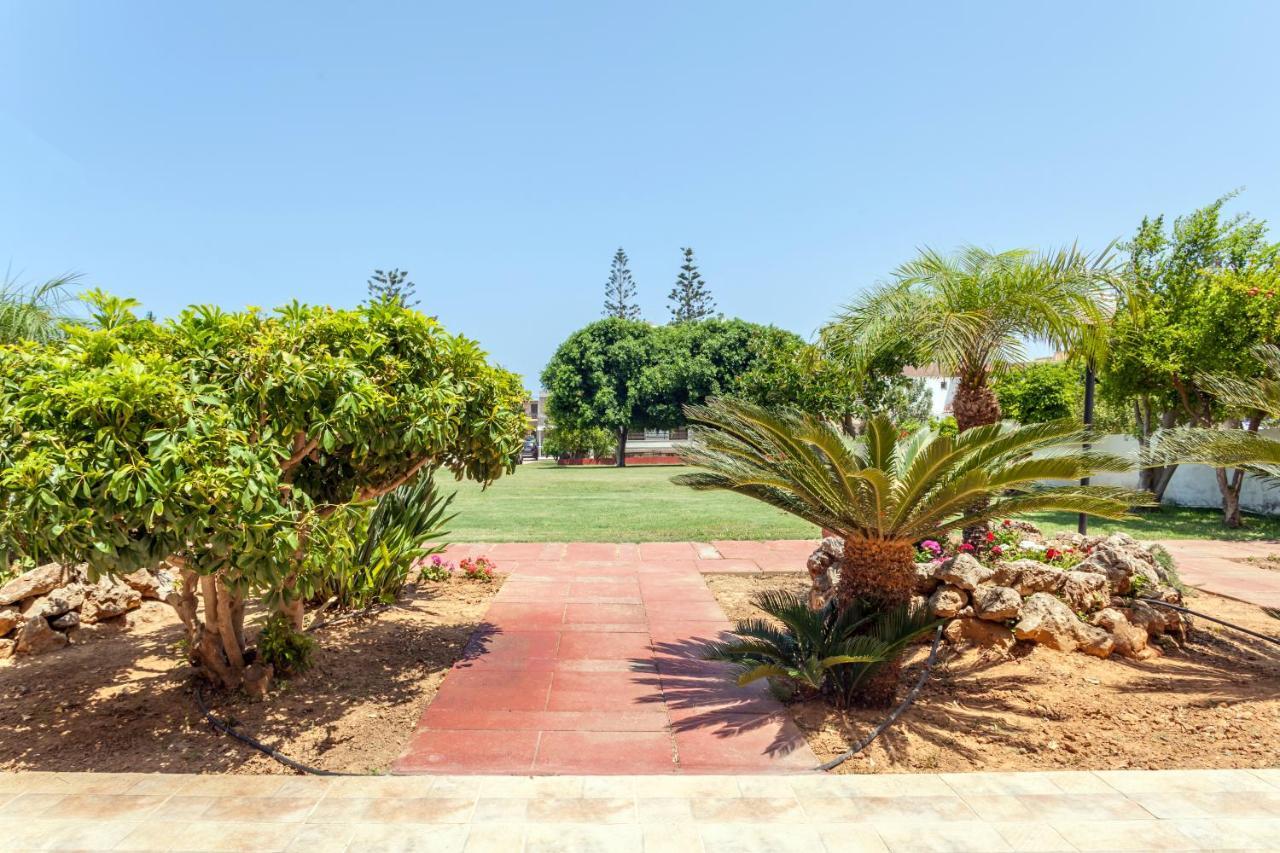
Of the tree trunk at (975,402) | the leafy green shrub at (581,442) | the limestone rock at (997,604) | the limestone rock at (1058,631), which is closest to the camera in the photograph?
the limestone rock at (1058,631)

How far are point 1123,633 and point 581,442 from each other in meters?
35.0

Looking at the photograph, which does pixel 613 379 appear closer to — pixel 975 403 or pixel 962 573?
pixel 975 403

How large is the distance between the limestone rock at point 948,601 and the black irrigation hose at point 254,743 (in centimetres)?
456

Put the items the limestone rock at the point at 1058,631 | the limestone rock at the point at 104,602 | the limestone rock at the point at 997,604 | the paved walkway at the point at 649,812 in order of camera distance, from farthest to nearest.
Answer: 1. the limestone rock at the point at 104,602
2. the limestone rock at the point at 997,604
3. the limestone rock at the point at 1058,631
4. the paved walkway at the point at 649,812

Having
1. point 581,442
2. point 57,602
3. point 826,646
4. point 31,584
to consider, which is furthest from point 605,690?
point 581,442

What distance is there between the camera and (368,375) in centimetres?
465

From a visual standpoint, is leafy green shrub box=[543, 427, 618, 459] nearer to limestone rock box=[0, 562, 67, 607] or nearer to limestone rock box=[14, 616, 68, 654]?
limestone rock box=[0, 562, 67, 607]

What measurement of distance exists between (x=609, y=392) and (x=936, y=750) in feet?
103

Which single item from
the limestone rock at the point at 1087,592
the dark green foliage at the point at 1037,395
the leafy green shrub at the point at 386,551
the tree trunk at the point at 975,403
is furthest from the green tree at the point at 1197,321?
the leafy green shrub at the point at 386,551

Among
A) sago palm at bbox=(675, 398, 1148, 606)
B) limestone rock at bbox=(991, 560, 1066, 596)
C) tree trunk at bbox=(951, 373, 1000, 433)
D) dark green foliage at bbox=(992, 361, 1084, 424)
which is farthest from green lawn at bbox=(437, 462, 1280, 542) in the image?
limestone rock at bbox=(991, 560, 1066, 596)

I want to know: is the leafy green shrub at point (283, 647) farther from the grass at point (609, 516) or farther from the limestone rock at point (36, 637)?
the grass at point (609, 516)

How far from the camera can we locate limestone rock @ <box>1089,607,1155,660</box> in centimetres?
589

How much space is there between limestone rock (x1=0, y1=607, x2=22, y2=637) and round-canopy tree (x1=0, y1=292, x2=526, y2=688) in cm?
251

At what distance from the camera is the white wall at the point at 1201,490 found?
16.2 meters
